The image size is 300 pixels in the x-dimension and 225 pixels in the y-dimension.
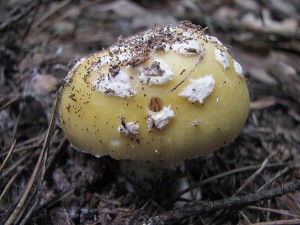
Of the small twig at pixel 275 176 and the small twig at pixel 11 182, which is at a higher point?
the small twig at pixel 11 182

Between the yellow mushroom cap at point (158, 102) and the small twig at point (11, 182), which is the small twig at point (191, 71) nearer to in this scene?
the yellow mushroom cap at point (158, 102)

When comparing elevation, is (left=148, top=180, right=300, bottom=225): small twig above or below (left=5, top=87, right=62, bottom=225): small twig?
below

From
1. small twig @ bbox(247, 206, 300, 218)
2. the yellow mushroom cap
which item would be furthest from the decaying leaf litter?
the yellow mushroom cap

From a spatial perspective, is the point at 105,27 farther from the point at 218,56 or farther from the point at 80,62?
the point at 218,56

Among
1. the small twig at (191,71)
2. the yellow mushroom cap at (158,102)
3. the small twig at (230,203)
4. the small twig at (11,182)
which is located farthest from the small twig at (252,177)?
the small twig at (11,182)

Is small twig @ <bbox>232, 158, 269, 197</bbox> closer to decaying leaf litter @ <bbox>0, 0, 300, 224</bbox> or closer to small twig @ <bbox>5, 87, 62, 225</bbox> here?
decaying leaf litter @ <bbox>0, 0, 300, 224</bbox>

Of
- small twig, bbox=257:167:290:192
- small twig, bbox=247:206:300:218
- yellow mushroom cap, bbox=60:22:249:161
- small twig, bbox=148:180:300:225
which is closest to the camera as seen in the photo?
yellow mushroom cap, bbox=60:22:249:161
